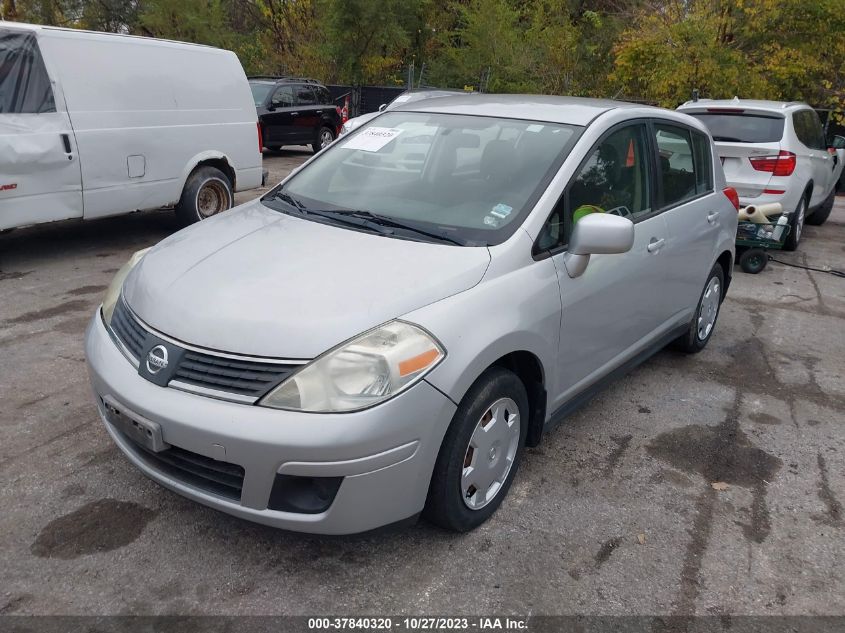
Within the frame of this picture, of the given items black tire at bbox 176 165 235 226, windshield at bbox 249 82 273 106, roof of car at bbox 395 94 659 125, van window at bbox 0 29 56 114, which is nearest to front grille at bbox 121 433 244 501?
roof of car at bbox 395 94 659 125

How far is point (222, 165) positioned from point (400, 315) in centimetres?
633

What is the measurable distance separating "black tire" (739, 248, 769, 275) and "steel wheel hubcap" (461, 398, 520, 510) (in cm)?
570

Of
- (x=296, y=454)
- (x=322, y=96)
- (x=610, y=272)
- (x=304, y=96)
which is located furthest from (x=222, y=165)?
(x=322, y=96)

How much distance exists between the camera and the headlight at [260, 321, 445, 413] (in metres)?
2.38

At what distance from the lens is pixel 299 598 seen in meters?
2.54

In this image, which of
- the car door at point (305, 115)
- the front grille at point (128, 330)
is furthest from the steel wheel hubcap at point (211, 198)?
the car door at point (305, 115)

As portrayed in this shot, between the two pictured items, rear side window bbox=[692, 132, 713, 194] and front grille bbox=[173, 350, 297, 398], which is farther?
rear side window bbox=[692, 132, 713, 194]

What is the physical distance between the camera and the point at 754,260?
25.4 feet

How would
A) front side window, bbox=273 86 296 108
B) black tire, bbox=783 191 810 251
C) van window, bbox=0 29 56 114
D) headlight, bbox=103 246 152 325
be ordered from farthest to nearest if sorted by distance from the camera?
front side window, bbox=273 86 296 108 → black tire, bbox=783 191 810 251 → van window, bbox=0 29 56 114 → headlight, bbox=103 246 152 325

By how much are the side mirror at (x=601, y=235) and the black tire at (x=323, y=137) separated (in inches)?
558

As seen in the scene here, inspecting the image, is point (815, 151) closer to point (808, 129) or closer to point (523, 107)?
point (808, 129)

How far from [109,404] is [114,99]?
4950 mm

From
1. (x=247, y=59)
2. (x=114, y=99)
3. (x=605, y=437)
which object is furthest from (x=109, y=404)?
(x=247, y=59)

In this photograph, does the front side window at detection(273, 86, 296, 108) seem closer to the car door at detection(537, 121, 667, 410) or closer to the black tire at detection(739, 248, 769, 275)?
the black tire at detection(739, 248, 769, 275)
